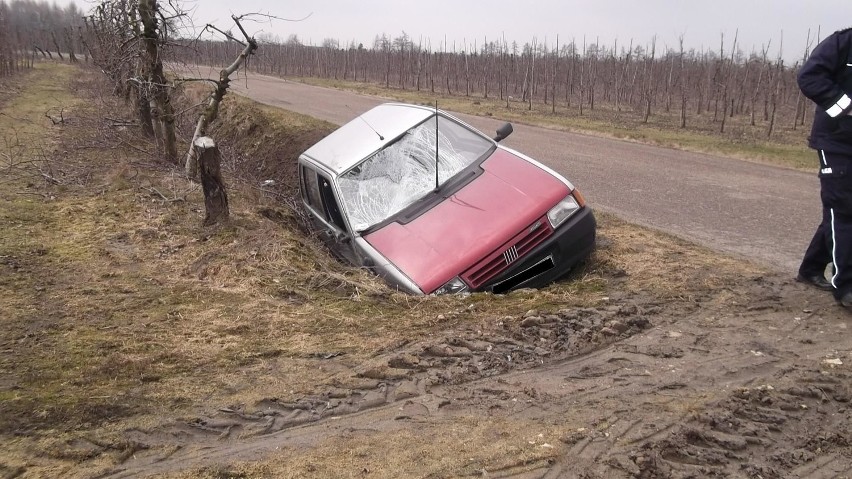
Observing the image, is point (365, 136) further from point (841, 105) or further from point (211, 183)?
point (841, 105)

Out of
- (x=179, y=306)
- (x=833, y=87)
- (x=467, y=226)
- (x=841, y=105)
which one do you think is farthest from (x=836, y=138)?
(x=179, y=306)

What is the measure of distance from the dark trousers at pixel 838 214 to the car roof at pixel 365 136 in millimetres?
3918

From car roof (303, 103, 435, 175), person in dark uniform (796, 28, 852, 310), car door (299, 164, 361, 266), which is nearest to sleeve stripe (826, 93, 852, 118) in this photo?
person in dark uniform (796, 28, 852, 310)

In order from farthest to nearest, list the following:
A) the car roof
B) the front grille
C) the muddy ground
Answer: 1. the car roof
2. the front grille
3. the muddy ground

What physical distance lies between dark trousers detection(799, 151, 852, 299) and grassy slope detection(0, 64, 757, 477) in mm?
847

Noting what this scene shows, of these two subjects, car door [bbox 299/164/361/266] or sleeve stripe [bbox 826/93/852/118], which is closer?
sleeve stripe [bbox 826/93/852/118]

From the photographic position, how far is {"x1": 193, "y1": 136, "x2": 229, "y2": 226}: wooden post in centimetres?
661

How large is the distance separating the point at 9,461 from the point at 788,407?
3.87 metres

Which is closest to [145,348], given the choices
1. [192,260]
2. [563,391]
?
[192,260]

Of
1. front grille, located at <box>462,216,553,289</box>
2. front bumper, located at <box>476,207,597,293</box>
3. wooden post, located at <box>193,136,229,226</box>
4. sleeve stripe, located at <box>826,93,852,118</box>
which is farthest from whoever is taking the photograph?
wooden post, located at <box>193,136,229,226</box>

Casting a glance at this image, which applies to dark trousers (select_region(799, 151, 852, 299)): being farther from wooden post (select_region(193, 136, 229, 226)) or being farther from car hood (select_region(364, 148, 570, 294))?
wooden post (select_region(193, 136, 229, 226))

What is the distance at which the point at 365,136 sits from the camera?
680 centimetres

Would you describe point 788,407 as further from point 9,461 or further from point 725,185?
point 725,185

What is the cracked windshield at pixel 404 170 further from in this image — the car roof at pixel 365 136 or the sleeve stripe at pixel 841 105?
the sleeve stripe at pixel 841 105
